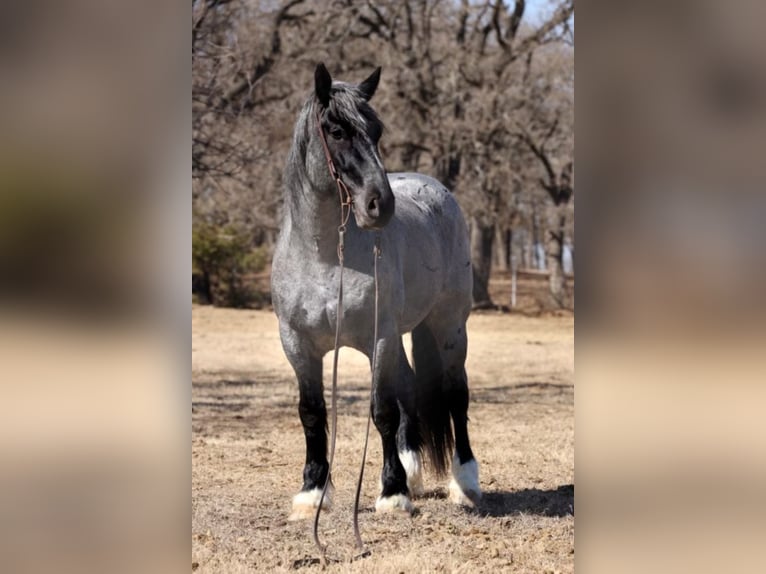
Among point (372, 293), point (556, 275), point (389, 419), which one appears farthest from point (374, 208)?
point (556, 275)

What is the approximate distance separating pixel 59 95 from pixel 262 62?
530 inches

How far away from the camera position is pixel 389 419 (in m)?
4.96

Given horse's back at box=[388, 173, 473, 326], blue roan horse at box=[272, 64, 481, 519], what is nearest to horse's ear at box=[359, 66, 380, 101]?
blue roan horse at box=[272, 64, 481, 519]

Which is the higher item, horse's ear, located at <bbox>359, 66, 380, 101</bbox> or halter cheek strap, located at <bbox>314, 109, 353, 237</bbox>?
horse's ear, located at <bbox>359, 66, 380, 101</bbox>

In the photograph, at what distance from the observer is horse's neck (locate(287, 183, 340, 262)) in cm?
469

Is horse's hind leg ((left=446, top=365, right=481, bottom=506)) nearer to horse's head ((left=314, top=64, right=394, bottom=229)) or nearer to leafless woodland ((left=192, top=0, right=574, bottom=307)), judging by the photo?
horse's head ((left=314, top=64, right=394, bottom=229))

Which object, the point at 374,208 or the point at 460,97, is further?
the point at 460,97

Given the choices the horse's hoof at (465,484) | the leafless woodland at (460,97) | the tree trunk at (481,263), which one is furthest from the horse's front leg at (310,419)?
the tree trunk at (481,263)

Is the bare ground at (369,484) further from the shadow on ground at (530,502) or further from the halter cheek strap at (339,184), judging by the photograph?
the halter cheek strap at (339,184)

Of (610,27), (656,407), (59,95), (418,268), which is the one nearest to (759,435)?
(656,407)

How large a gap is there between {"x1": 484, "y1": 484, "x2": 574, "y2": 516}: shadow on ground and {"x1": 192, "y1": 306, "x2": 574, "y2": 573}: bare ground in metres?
0.01

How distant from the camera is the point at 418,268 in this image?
17.4 ft

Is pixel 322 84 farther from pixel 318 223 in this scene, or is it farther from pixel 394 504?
pixel 394 504

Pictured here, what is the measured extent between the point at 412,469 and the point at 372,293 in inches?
53.6
